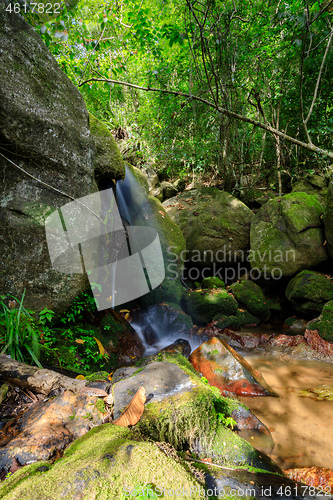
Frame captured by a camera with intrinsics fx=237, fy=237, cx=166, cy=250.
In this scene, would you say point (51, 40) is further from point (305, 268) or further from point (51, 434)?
point (305, 268)

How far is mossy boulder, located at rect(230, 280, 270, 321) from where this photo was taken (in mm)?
6766

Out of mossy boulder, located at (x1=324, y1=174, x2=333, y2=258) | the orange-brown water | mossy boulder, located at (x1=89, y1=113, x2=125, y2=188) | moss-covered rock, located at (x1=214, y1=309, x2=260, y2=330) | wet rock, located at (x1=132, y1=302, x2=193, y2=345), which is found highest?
mossy boulder, located at (x1=89, y1=113, x2=125, y2=188)

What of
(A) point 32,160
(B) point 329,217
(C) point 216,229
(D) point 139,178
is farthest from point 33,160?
(B) point 329,217

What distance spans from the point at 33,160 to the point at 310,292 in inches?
254

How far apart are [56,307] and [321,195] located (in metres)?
8.65

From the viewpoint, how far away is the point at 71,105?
396cm

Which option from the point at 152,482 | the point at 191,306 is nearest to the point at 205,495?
the point at 152,482

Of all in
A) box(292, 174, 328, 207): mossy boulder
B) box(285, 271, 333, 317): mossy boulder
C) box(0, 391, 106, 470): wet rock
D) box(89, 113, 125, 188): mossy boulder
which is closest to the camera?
box(0, 391, 106, 470): wet rock

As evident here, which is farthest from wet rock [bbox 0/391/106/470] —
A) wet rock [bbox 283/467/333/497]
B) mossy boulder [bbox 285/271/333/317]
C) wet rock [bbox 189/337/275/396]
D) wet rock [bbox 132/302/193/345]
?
mossy boulder [bbox 285/271/333/317]

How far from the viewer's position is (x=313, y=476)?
199cm

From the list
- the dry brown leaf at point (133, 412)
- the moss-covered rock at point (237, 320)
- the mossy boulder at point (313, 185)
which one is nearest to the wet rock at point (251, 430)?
the dry brown leaf at point (133, 412)

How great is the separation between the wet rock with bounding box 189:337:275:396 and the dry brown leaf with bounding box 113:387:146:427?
1.95 metres

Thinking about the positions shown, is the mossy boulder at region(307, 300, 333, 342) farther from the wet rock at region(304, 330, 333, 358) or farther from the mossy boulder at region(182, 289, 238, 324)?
the mossy boulder at region(182, 289, 238, 324)

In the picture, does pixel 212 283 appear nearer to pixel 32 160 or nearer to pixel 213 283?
pixel 213 283
